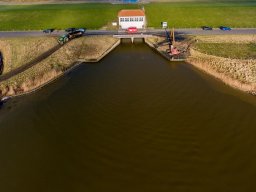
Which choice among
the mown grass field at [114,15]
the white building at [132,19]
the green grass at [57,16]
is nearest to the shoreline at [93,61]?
the white building at [132,19]

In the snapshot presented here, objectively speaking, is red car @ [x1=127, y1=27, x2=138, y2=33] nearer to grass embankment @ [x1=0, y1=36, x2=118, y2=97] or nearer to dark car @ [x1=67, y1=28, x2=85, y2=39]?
grass embankment @ [x1=0, y1=36, x2=118, y2=97]

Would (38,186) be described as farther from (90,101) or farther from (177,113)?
(177,113)

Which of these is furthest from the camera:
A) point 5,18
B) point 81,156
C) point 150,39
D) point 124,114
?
point 5,18

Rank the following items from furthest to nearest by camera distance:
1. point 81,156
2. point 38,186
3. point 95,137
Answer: point 95,137, point 81,156, point 38,186

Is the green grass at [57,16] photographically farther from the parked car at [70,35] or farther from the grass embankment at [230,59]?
the grass embankment at [230,59]

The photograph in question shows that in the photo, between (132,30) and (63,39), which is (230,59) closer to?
(132,30)

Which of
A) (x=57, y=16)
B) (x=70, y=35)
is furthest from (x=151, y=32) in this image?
(x=57, y=16)

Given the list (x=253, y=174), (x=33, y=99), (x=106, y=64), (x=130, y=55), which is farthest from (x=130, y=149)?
(x=130, y=55)

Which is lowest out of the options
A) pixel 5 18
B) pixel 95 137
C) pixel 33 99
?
pixel 95 137
